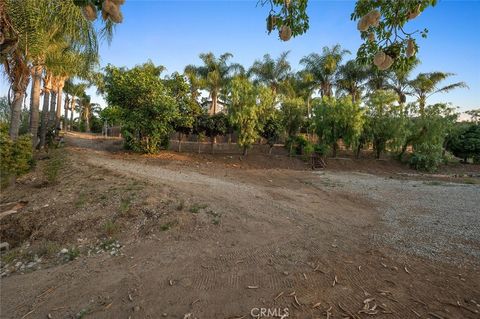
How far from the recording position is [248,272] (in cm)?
331

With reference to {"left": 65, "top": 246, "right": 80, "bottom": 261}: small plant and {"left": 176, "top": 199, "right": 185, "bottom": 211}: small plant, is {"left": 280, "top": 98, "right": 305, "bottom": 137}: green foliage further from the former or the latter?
{"left": 65, "top": 246, "right": 80, "bottom": 261}: small plant

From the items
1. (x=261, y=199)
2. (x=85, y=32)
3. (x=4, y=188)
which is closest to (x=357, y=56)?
(x=261, y=199)

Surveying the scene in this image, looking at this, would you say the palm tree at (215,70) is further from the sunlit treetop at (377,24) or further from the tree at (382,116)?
the sunlit treetop at (377,24)

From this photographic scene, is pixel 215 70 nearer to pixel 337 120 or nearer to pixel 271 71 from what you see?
pixel 271 71

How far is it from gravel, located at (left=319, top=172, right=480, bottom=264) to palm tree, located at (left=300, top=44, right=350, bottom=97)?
1987 cm

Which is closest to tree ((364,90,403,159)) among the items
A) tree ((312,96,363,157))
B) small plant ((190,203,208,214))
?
tree ((312,96,363,157))

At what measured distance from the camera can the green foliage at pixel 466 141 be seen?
22.5 meters

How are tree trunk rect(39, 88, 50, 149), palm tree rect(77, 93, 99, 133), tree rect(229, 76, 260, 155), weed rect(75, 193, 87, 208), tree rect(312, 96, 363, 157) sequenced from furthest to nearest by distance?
palm tree rect(77, 93, 99, 133) → tree rect(312, 96, 363, 157) → tree rect(229, 76, 260, 155) → tree trunk rect(39, 88, 50, 149) → weed rect(75, 193, 87, 208)

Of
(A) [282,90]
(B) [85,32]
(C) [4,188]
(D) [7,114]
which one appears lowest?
(C) [4,188]

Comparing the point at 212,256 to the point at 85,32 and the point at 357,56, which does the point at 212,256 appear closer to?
the point at 357,56

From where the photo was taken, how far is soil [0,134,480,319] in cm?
269

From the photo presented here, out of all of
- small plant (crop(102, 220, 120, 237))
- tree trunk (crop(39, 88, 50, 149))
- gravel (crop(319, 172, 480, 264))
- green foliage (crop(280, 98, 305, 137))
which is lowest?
small plant (crop(102, 220, 120, 237))

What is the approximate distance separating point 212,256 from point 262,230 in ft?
4.29

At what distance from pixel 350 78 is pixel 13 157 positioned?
2742cm
